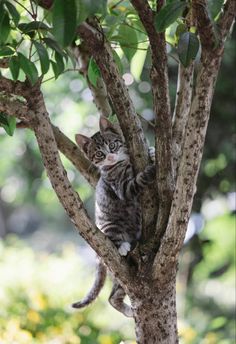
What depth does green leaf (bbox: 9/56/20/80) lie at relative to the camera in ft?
5.10

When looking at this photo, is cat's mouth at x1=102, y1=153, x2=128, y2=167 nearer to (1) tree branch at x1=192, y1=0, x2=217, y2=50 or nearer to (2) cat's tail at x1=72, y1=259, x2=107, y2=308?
(2) cat's tail at x1=72, y1=259, x2=107, y2=308

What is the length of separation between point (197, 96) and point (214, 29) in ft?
0.70

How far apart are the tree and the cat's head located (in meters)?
0.75

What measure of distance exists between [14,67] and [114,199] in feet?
4.01

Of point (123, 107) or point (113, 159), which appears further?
point (113, 159)

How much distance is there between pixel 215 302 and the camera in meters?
5.57

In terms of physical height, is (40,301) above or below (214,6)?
below

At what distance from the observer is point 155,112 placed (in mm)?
1796

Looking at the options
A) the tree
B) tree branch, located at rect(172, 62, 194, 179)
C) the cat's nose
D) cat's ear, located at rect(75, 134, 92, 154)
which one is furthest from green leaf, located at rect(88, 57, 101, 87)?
A: cat's ear, located at rect(75, 134, 92, 154)

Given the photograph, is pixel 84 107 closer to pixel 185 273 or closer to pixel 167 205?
pixel 185 273

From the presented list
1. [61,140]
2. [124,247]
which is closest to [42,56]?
[61,140]

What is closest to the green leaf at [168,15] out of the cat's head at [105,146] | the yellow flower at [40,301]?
the cat's head at [105,146]

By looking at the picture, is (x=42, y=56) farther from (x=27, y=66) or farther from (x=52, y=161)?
(x=52, y=161)

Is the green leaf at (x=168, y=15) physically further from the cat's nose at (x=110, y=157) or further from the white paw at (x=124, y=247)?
the cat's nose at (x=110, y=157)
